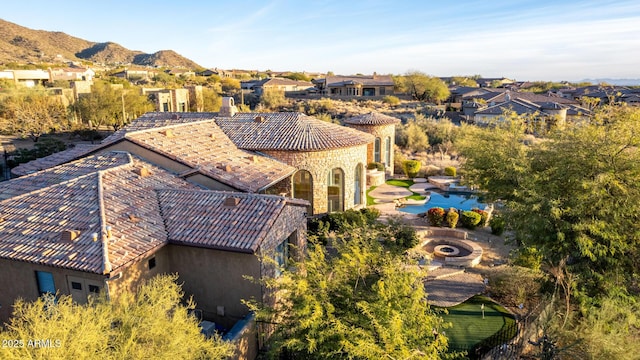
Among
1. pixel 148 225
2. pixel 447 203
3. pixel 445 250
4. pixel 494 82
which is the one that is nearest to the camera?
pixel 148 225

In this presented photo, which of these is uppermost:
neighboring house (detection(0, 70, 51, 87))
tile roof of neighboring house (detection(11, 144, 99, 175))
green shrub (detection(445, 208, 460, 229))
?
neighboring house (detection(0, 70, 51, 87))

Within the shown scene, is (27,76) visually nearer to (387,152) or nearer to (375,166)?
(387,152)

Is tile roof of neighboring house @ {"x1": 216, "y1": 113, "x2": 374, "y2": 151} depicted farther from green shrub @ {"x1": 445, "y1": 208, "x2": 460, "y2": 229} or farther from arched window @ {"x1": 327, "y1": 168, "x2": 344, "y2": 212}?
green shrub @ {"x1": 445, "y1": 208, "x2": 460, "y2": 229}

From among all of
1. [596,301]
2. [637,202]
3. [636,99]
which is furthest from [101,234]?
[636,99]

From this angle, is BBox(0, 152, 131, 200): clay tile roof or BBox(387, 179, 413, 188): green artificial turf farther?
BBox(387, 179, 413, 188): green artificial turf

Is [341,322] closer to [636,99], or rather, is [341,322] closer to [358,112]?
[358,112]

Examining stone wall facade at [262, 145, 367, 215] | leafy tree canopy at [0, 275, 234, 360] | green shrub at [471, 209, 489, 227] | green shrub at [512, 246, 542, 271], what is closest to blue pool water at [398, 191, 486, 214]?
green shrub at [471, 209, 489, 227]

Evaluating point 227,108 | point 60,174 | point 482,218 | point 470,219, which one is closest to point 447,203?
point 482,218
